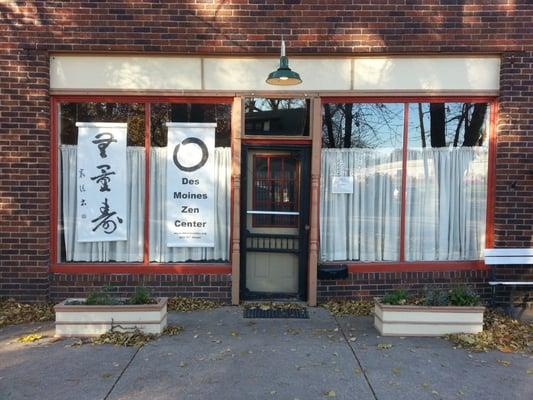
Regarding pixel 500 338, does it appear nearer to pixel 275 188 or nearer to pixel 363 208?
pixel 363 208

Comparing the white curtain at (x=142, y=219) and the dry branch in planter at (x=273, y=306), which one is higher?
the white curtain at (x=142, y=219)

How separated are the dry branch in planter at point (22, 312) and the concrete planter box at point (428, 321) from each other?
3.95m

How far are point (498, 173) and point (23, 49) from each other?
621 cm

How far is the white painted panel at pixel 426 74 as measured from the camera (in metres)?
6.73

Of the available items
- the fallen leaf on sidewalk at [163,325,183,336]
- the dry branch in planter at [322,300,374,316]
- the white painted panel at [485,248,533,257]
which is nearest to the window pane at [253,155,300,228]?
the dry branch in planter at [322,300,374,316]

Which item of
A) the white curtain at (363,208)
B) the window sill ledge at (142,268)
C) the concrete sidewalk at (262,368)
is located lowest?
the concrete sidewalk at (262,368)

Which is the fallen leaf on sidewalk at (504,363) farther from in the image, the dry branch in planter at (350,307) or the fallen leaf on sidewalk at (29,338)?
the fallen leaf on sidewalk at (29,338)

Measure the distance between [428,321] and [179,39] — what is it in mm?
4468

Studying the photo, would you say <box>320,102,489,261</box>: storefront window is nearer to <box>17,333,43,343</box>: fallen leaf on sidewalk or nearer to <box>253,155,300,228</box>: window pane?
<box>253,155,300,228</box>: window pane

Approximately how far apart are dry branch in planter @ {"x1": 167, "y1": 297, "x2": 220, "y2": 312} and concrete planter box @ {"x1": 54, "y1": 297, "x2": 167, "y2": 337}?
3.34 feet

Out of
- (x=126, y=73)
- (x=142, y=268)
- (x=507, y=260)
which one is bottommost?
(x=142, y=268)

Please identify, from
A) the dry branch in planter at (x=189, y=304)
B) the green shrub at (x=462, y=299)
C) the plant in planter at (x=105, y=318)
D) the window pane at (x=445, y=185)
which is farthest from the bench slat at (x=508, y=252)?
the plant in planter at (x=105, y=318)

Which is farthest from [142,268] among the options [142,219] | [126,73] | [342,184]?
[342,184]

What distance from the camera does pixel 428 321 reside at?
5.62 m
